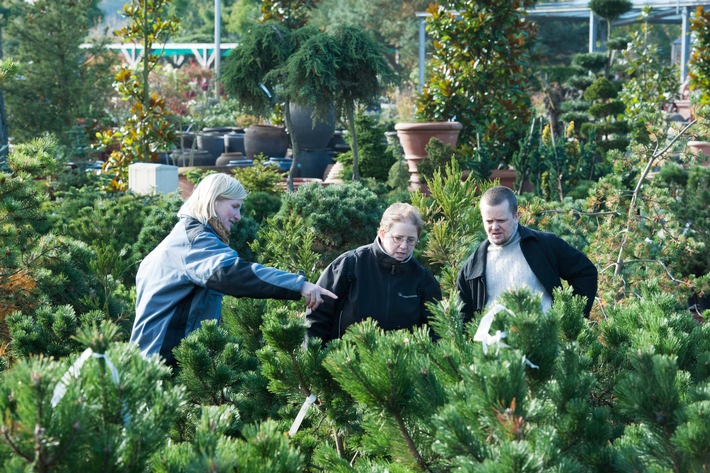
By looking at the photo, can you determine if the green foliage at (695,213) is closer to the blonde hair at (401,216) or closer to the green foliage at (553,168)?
the green foliage at (553,168)

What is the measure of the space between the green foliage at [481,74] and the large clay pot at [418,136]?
41 centimetres

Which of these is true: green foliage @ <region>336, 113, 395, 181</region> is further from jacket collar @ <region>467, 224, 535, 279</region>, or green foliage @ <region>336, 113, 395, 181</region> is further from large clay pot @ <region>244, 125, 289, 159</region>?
jacket collar @ <region>467, 224, 535, 279</region>

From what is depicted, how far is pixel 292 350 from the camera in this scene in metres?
2.40

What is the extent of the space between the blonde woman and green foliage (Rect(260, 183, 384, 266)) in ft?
11.1

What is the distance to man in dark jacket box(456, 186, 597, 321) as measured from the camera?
3.83 metres

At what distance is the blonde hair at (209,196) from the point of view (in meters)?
3.33

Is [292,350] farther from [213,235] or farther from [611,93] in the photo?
[611,93]

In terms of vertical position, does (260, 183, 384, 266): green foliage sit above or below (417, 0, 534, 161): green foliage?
below

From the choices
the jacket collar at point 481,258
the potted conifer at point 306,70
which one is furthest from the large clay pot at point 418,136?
the jacket collar at point 481,258

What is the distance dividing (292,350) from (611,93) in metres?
16.3

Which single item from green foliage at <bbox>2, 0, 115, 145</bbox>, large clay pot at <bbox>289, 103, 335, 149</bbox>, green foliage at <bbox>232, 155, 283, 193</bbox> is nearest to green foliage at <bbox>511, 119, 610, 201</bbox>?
green foliage at <bbox>232, 155, 283, 193</bbox>

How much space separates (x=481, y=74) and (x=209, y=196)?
307 inches

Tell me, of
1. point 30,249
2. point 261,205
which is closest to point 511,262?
point 30,249

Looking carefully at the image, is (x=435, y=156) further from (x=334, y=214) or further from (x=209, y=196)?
(x=209, y=196)
